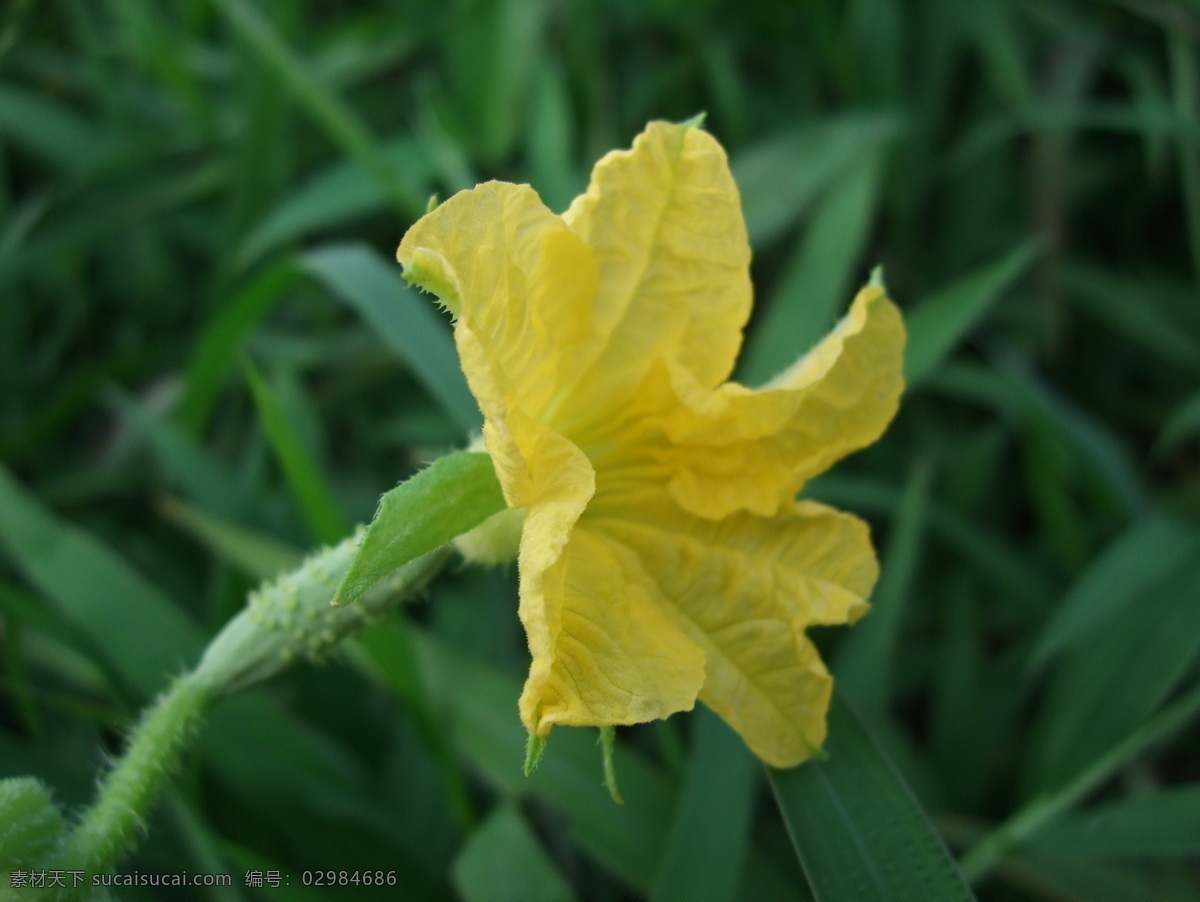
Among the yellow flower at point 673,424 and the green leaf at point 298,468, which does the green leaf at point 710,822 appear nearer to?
the yellow flower at point 673,424

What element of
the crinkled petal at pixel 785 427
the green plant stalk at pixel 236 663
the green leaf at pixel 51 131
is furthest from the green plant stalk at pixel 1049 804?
the green leaf at pixel 51 131

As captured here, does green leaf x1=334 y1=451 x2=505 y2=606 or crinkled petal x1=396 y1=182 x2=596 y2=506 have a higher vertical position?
crinkled petal x1=396 y1=182 x2=596 y2=506

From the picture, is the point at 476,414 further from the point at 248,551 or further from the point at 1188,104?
the point at 1188,104

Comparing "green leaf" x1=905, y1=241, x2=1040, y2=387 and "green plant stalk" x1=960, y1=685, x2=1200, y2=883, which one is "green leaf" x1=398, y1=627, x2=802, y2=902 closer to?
"green plant stalk" x1=960, y1=685, x2=1200, y2=883

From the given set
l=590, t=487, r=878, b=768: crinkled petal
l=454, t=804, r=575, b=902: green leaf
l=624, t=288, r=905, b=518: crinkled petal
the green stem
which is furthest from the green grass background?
l=624, t=288, r=905, b=518: crinkled petal

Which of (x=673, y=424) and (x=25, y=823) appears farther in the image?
(x=673, y=424)

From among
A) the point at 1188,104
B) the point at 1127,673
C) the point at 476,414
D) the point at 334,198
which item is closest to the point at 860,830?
the point at 1127,673
